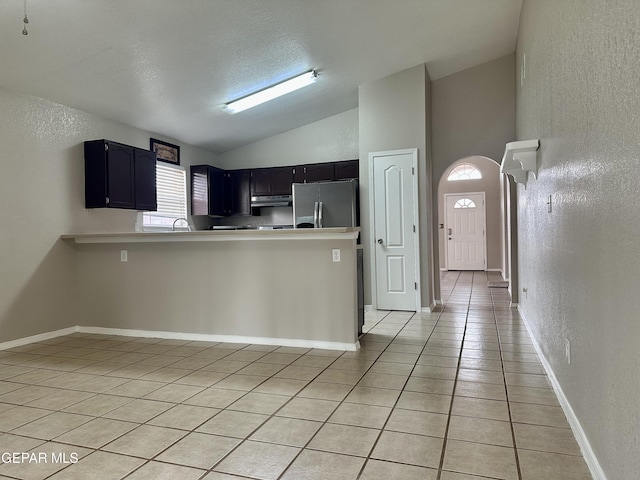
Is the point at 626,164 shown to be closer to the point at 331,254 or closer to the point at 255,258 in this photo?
the point at 331,254

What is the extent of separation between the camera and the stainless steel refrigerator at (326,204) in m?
5.89

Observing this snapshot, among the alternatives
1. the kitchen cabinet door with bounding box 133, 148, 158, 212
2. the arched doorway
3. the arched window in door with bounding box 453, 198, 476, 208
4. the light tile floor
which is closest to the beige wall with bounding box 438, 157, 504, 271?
the arched doorway

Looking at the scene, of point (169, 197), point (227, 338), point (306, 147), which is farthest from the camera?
point (306, 147)

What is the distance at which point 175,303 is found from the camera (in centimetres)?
439

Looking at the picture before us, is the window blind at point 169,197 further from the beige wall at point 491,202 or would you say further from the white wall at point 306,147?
the beige wall at point 491,202

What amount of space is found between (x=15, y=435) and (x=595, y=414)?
282cm

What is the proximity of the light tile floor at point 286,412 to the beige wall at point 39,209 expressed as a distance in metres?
0.55

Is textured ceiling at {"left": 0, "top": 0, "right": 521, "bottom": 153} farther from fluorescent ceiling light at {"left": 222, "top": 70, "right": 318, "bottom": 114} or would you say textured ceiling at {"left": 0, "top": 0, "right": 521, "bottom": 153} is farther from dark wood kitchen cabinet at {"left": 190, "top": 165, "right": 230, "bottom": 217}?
dark wood kitchen cabinet at {"left": 190, "top": 165, "right": 230, "bottom": 217}

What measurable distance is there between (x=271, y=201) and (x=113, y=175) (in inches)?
107

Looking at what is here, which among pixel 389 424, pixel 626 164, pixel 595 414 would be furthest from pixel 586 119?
pixel 389 424

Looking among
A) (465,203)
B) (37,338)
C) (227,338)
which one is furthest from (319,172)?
(465,203)

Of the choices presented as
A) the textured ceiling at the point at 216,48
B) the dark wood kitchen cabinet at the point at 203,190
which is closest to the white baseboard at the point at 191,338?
the textured ceiling at the point at 216,48

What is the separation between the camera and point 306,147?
7145 millimetres

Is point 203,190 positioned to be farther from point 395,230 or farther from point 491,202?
point 491,202
